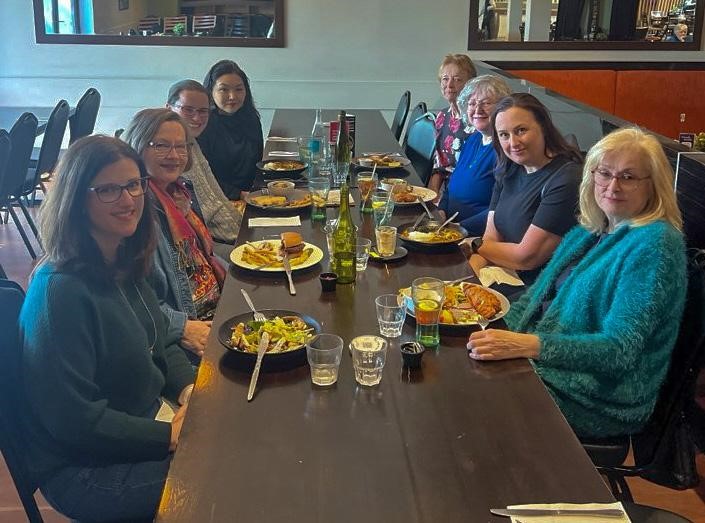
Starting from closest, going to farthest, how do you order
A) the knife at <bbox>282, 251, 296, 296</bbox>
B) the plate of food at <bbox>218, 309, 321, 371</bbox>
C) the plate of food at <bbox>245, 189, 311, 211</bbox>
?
the plate of food at <bbox>218, 309, 321, 371</bbox>, the knife at <bbox>282, 251, 296, 296</bbox>, the plate of food at <bbox>245, 189, 311, 211</bbox>

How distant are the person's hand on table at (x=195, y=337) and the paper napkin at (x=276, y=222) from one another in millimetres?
610

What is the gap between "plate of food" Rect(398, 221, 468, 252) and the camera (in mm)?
2342

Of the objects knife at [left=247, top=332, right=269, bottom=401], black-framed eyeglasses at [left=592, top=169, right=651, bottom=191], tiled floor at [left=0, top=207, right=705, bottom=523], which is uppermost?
black-framed eyeglasses at [left=592, top=169, right=651, bottom=191]

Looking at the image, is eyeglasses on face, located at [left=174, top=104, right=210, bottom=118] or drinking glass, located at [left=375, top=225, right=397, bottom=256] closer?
drinking glass, located at [left=375, top=225, right=397, bottom=256]

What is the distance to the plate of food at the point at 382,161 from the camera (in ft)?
11.5

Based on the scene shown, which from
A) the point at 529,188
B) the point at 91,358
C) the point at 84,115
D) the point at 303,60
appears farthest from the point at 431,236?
the point at 303,60

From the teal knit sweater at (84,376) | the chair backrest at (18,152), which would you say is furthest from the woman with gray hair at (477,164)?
the chair backrest at (18,152)

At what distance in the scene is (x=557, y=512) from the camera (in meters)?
1.11

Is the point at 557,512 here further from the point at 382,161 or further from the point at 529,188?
the point at 382,161

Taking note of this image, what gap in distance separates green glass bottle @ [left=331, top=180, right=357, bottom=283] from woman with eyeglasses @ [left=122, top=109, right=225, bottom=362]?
0.41 metres

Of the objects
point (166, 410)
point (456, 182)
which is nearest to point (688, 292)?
point (166, 410)

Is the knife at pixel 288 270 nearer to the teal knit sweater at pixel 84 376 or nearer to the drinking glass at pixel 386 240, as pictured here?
the drinking glass at pixel 386 240

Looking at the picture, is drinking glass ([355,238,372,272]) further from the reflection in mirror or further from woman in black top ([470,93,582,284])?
the reflection in mirror

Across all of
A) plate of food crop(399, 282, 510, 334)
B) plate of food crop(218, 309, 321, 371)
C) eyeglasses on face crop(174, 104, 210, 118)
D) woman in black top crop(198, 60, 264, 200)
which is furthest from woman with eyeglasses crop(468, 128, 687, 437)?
woman in black top crop(198, 60, 264, 200)
